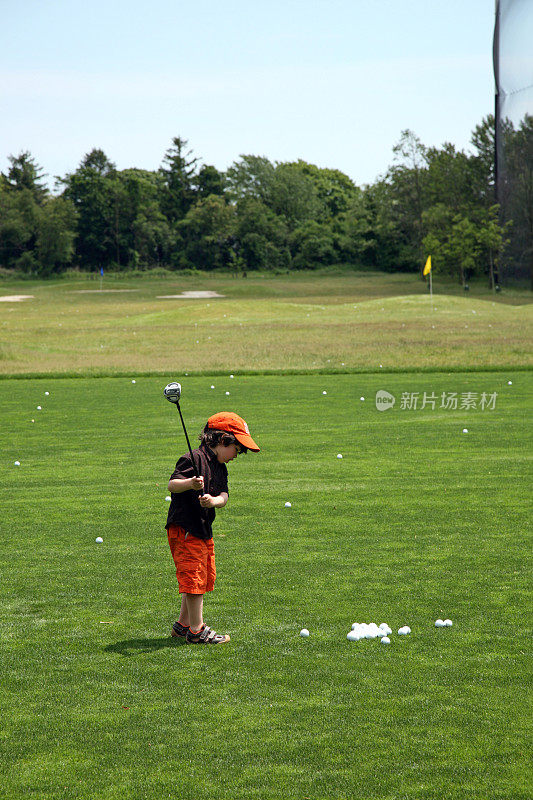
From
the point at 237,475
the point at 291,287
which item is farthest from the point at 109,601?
the point at 291,287

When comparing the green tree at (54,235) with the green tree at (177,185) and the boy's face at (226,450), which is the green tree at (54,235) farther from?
the boy's face at (226,450)

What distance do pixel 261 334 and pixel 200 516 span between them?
1527 inches

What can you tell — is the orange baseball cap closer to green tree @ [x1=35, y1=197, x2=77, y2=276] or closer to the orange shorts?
the orange shorts

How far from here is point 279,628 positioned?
680cm

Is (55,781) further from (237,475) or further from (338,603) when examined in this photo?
(237,475)

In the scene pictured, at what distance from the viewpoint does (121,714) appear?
5.35 meters

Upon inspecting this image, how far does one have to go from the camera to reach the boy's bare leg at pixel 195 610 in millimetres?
6465

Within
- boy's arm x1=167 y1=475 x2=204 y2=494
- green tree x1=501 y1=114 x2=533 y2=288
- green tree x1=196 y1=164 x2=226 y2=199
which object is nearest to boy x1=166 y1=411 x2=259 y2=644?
boy's arm x1=167 y1=475 x2=204 y2=494

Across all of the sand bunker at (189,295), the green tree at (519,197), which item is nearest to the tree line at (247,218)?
the sand bunker at (189,295)

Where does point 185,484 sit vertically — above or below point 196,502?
above

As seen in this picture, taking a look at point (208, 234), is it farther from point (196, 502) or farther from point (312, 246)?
point (196, 502)

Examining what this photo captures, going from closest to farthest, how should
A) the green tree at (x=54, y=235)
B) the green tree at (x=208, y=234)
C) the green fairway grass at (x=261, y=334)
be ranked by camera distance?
the green fairway grass at (x=261, y=334), the green tree at (x=54, y=235), the green tree at (x=208, y=234)

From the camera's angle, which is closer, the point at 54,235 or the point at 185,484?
the point at 185,484

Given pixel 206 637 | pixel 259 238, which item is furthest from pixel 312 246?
pixel 206 637
